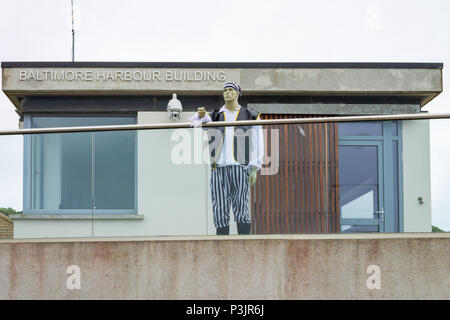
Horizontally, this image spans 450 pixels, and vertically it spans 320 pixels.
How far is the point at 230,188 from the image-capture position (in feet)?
20.9

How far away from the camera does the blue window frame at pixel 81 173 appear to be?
635 cm

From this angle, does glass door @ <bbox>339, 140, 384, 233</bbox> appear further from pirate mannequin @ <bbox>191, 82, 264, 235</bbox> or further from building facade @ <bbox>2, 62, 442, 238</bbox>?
pirate mannequin @ <bbox>191, 82, 264, 235</bbox>

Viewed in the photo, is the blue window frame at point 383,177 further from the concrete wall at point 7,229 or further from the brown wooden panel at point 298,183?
the concrete wall at point 7,229

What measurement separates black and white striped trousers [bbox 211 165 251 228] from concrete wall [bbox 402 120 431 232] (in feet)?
5.53

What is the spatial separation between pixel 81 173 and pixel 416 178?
12.0ft

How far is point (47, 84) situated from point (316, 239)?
24.0ft

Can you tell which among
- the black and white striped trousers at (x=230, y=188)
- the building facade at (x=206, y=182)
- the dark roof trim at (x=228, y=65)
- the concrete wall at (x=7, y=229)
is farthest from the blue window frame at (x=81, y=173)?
the dark roof trim at (x=228, y=65)

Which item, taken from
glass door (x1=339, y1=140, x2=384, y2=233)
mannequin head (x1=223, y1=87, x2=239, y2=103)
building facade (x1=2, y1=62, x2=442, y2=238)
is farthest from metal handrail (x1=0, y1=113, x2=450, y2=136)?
mannequin head (x1=223, y1=87, x2=239, y2=103)

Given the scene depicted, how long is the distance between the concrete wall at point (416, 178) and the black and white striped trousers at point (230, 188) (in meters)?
1.69

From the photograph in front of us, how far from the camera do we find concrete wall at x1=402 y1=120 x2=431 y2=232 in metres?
6.08

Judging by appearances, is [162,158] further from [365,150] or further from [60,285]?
[365,150]

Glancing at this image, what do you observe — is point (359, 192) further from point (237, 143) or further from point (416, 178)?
point (237, 143)

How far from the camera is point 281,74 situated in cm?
1137

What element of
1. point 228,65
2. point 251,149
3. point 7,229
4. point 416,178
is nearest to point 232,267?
point 251,149
